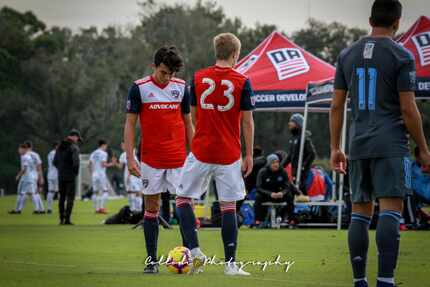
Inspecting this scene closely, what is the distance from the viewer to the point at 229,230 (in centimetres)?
1041

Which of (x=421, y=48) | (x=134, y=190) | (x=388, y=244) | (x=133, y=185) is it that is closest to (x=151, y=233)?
(x=388, y=244)

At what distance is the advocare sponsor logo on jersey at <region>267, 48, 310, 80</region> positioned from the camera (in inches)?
1007

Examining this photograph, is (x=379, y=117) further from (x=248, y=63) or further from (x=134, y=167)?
(x=248, y=63)

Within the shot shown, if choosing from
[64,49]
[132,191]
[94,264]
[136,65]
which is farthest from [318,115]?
[94,264]

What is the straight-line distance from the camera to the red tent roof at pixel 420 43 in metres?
23.1

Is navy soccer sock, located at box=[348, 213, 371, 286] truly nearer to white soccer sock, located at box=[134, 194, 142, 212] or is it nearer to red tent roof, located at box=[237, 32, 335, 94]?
red tent roof, located at box=[237, 32, 335, 94]

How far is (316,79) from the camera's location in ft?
83.3

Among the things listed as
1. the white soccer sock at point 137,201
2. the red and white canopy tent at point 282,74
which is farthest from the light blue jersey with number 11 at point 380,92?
the white soccer sock at point 137,201

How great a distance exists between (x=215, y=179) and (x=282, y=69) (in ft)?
50.5

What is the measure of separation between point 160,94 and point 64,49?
274 ft

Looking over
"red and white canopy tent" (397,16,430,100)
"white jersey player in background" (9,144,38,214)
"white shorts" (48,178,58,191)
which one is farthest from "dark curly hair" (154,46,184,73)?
"white shorts" (48,178,58,191)

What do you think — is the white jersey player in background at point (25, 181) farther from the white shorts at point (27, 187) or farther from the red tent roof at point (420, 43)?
the red tent roof at point (420, 43)

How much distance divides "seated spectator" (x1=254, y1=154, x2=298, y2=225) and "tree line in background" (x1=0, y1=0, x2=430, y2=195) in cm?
5372

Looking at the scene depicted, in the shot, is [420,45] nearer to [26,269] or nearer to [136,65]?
[26,269]
